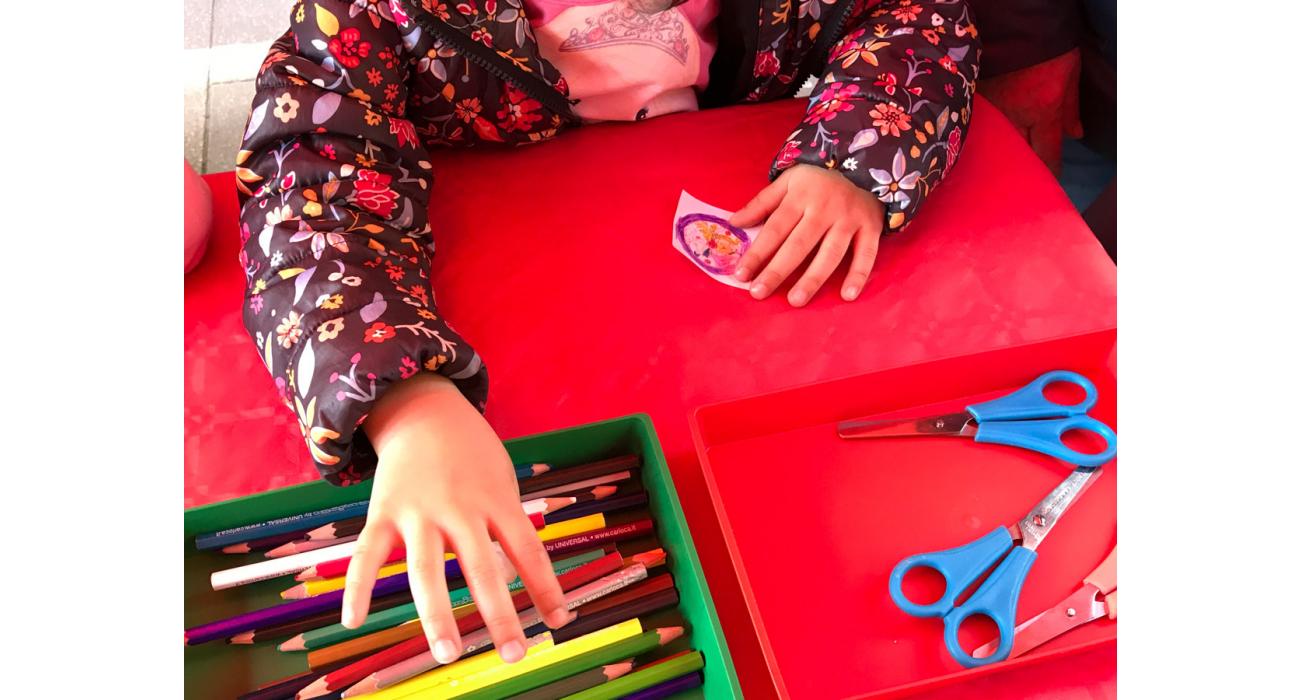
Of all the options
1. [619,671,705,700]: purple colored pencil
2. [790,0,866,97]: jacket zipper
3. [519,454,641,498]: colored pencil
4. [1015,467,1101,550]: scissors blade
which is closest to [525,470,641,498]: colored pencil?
[519,454,641,498]: colored pencil

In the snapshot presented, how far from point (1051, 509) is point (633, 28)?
17.9 inches

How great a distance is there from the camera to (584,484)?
498 millimetres

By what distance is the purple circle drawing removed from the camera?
0.63 meters

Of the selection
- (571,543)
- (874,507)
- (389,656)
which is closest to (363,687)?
(389,656)

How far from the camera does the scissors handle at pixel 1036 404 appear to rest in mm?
535

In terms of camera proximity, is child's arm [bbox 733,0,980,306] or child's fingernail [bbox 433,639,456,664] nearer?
child's fingernail [bbox 433,639,456,664]

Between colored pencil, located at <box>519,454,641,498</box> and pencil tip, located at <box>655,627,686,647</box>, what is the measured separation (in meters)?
0.09

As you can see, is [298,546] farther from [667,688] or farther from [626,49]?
[626,49]

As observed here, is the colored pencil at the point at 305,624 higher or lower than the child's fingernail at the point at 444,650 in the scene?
lower

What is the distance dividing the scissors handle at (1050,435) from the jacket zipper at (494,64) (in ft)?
1.25

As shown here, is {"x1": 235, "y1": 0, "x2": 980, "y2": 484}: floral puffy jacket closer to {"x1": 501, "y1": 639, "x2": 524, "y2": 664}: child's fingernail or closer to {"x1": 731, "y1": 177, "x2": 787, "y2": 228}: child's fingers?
{"x1": 731, "y1": 177, "x2": 787, "y2": 228}: child's fingers

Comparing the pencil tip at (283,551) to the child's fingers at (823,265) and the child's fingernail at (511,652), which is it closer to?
the child's fingernail at (511,652)

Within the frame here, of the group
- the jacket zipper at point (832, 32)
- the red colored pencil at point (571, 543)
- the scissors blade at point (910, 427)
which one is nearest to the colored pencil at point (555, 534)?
the red colored pencil at point (571, 543)

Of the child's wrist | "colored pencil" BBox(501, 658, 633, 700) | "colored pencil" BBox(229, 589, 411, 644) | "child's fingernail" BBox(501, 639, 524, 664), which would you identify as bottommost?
"colored pencil" BBox(229, 589, 411, 644)
